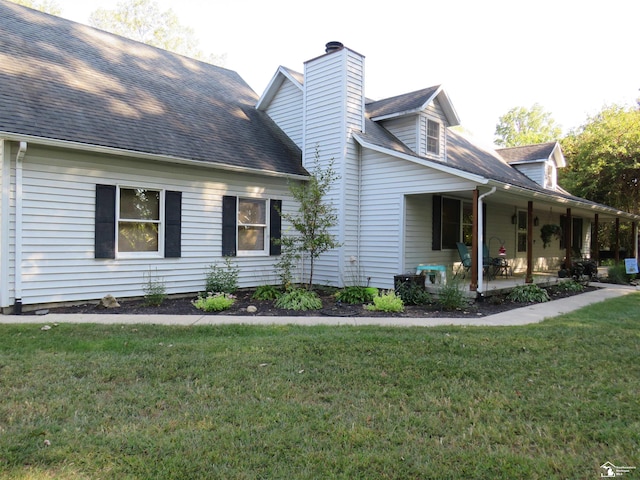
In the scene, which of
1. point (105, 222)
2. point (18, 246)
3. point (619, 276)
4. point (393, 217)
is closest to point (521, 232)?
point (619, 276)

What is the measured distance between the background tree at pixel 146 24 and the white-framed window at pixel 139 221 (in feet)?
67.3

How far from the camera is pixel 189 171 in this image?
9047mm

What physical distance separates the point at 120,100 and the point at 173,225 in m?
2.98

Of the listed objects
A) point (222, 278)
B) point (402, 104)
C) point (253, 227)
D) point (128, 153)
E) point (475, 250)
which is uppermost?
point (402, 104)

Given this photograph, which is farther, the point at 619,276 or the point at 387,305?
the point at 619,276

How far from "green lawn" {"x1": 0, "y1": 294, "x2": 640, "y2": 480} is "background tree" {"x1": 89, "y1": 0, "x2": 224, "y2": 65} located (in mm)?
24491

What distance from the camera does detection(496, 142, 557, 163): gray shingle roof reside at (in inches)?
698

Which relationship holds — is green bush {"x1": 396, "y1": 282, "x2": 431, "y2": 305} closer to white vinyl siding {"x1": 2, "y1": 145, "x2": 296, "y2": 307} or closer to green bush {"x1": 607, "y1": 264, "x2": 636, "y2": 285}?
white vinyl siding {"x1": 2, "y1": 145, "x2": 296, "y2": 307}

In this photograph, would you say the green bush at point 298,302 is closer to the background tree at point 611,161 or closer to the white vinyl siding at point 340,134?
the white vinyl siding at point 340,134

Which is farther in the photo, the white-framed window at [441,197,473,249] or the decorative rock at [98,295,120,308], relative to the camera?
the white-framed window at [441,197,473,249]

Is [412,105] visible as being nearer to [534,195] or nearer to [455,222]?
[455,222]

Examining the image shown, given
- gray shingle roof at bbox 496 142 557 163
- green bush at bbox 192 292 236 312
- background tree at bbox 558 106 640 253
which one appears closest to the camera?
green bush at bbox 192 292 236 312

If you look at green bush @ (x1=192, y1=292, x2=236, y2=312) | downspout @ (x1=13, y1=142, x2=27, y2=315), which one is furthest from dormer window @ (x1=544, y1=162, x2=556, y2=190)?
A: downspout @ (x1=13, y1=142, x2=27, y2=315)

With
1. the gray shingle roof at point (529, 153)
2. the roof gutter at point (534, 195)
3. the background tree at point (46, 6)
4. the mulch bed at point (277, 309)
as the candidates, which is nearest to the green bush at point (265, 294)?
the mulch bed at point (277, 309)
